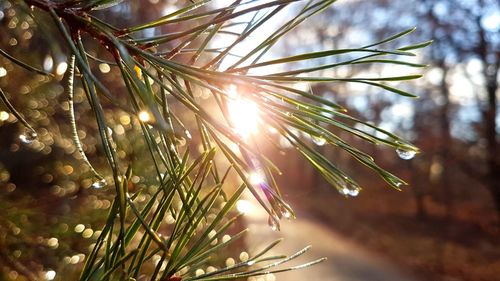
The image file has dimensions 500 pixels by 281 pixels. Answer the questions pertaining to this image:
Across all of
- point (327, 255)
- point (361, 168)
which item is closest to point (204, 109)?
point (327, 255)

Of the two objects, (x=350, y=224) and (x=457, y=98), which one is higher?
(x=457, y=98)

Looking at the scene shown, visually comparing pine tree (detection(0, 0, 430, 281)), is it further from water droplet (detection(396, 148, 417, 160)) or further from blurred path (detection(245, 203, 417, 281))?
blurred path (detection(245, 203, 417, 281))

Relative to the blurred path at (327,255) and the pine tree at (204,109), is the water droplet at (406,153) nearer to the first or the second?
the pine tree at (204,109)

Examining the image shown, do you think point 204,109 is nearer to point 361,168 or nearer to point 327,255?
point 327,255

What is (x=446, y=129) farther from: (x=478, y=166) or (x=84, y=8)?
(x=84, y=8)

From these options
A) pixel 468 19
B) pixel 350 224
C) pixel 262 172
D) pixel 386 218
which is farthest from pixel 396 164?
pixel 262 172

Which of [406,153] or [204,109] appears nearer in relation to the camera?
[204,109]

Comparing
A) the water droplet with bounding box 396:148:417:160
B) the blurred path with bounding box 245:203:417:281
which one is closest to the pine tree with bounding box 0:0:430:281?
the water droplet with bounding box 396:148:417:160
